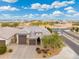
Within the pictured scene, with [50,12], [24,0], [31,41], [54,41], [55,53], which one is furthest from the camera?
[50,12]

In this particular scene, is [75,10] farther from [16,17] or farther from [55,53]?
[55,53]

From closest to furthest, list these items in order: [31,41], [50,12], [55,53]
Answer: [55,53] → [31,41] → [50,12]

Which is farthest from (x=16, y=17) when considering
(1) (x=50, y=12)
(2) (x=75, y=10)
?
(2) (x=75, y=10)

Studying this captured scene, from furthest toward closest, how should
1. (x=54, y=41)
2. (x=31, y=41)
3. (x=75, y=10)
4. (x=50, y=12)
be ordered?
1. (x=50, y=12)
2. (x=75, y=10)
3. (x=31, y=41)
4. (x=54, y=41)

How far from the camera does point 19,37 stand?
46500 mm

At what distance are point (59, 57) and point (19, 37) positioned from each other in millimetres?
18573

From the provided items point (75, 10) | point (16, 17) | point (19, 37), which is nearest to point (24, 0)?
point (16, 17)

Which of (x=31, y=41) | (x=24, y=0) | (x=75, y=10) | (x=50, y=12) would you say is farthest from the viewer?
(x=50, y=12)

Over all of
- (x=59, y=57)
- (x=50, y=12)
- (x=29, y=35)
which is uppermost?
(x=50, y=12)

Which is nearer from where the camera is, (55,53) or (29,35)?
(55,53)

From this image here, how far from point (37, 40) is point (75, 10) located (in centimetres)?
12805

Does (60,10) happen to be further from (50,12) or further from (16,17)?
(16,17)

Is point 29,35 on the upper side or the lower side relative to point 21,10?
lower

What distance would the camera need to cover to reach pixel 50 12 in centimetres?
17612
